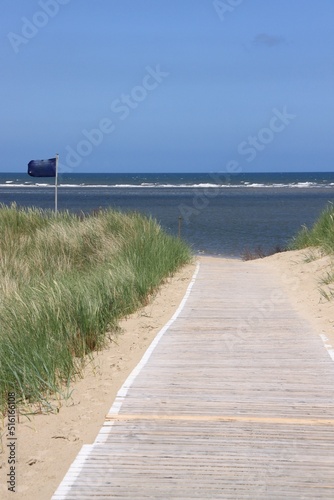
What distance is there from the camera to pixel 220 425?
19.9 feet

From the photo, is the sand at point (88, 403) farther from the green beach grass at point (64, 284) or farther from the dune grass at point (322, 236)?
the dune grass at point (322, 236)

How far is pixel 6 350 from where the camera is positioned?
7.85 metres

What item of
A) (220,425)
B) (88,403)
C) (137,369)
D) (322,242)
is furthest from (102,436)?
(322,242)

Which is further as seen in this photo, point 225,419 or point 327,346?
point 327,346

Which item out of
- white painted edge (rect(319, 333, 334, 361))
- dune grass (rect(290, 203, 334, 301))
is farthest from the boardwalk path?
dune grass (rect(290, 203, 334, 301))

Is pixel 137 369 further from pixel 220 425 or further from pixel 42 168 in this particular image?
pixel 42 168

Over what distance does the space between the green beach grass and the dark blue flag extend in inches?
71.8

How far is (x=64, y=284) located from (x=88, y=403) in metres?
4.27

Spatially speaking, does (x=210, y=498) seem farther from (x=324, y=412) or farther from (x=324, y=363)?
(x=324, y=363)

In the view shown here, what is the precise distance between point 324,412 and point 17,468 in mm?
2460

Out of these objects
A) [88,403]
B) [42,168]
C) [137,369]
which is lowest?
[88,403]

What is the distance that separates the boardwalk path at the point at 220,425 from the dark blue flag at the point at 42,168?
13048 mm

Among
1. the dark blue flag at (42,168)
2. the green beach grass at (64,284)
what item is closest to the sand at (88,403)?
the green beach grass at (64,284)

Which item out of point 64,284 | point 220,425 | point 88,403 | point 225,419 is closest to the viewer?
point 220,425
